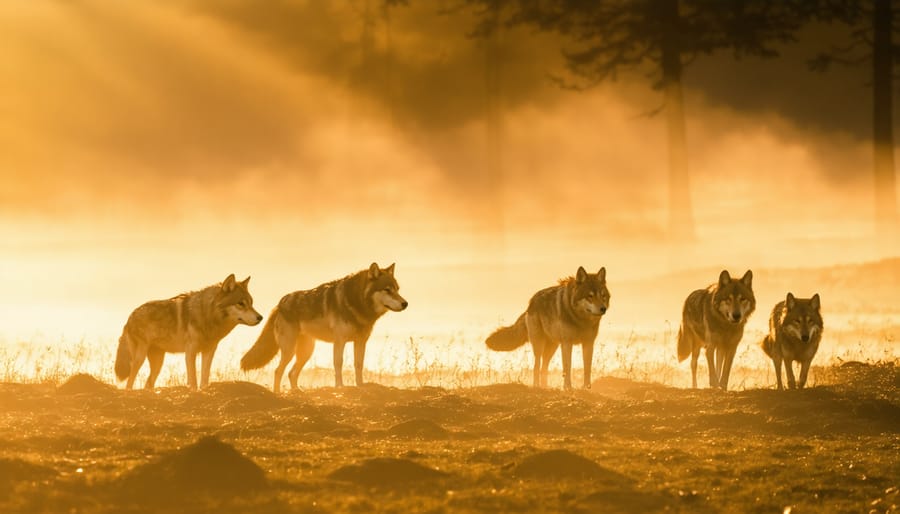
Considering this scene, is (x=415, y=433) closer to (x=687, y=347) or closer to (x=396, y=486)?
(x=396, y=486)

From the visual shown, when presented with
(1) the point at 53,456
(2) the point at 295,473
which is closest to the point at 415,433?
(2) the point at 295,473

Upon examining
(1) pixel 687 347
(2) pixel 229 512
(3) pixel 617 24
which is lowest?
(2) pixel 229 512

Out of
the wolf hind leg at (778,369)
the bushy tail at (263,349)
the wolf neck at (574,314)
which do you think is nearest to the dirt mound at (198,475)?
the wolf neck at (574,314)

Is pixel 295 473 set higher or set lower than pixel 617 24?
lower

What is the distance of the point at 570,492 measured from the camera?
43.5 feet

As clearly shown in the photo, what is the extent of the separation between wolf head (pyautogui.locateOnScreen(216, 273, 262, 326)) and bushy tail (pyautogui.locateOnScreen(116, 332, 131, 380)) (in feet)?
6.69

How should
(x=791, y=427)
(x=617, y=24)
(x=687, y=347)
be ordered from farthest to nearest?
(x=617, y=24) < (x=687, y=347) < (x=791, y=427)

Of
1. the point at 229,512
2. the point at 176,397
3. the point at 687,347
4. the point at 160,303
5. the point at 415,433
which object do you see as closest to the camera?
the point at 229,512

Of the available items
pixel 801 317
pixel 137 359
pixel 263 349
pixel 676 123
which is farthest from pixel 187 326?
pixel 676 123

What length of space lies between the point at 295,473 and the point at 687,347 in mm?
11924

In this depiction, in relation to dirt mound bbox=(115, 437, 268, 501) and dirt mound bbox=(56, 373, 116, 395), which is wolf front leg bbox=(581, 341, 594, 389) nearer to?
dirt mound bbox=(56, 373, 116, 395)

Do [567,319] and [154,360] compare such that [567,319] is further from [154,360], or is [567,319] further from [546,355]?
[154,360]

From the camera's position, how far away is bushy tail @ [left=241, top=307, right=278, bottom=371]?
2397 centimetres

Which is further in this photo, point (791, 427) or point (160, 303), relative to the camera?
point (160, 303)
